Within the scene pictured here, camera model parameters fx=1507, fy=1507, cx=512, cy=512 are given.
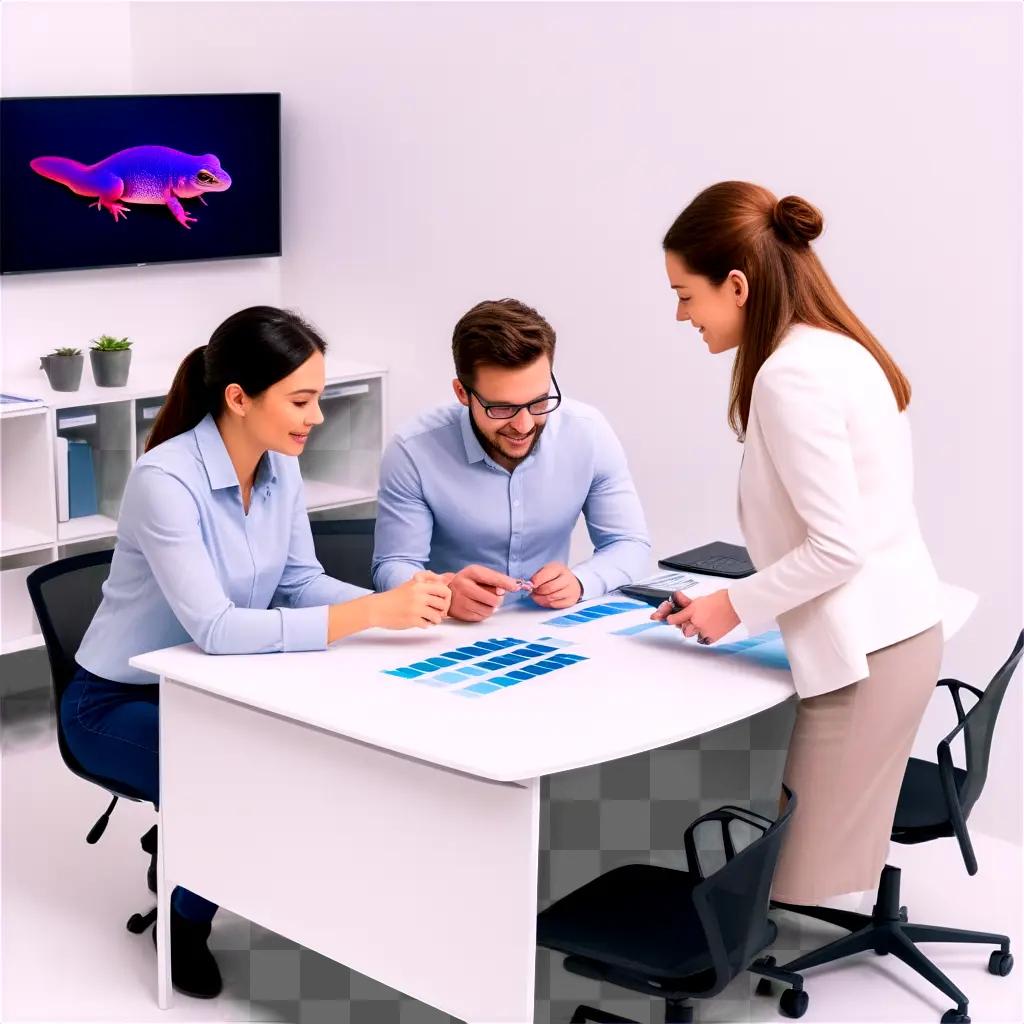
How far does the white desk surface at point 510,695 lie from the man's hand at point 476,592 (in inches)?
1.5

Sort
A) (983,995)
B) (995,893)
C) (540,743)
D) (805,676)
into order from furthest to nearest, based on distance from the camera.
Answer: (995,893), (983,995), (805,676), (540,743)

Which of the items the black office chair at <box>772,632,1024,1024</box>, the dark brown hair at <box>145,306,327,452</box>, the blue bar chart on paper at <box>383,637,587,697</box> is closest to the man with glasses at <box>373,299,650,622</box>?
the blue bar chart on paper at <box>383,637,587,697</box>

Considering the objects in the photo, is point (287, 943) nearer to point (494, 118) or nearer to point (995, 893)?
point (995, 893)

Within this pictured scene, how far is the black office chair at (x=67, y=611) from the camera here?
10.5ft

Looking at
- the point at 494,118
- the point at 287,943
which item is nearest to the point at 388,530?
the point at 287,943

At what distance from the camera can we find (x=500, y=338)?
305 cm

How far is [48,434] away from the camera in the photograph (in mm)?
4641

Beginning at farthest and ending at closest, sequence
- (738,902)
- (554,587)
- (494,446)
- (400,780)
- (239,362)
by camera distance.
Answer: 1. (494,446)
2. (554,587)
3. (239,362)
4. (400,780)
5. (738,902)

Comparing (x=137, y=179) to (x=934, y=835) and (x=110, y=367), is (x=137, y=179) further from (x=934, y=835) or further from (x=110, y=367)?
(x=934, y=835)

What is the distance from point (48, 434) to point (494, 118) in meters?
1.73

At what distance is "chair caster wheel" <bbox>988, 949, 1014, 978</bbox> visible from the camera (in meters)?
3.33

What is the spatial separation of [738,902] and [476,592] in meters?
0.88

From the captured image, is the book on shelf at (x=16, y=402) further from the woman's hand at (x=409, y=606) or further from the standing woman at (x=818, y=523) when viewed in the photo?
the standing woman at (x=818, y=523)

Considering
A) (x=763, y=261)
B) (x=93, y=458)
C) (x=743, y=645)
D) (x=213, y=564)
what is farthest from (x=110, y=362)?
(x=763, y=261)
